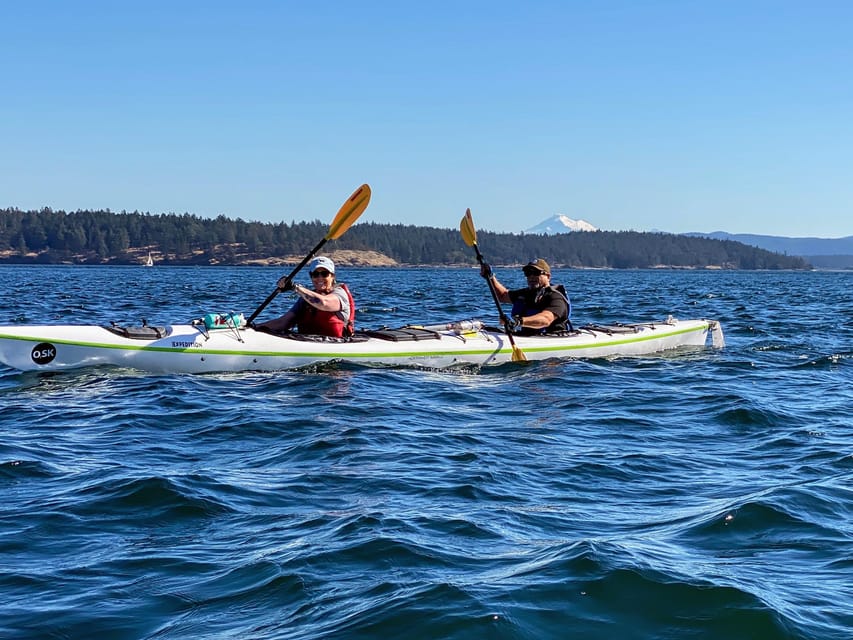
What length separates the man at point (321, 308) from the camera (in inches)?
467

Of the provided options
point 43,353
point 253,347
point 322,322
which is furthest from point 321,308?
point 43,353

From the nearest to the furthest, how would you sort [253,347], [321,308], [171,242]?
[253,347], [321,308], [171,242]

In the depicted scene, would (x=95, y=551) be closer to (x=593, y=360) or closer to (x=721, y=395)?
(x=721, y=395)

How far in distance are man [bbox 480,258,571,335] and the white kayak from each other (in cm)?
23

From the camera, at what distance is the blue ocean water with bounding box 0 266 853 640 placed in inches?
172

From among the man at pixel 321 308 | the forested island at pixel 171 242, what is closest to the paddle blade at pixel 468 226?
the man at pixel 321 308

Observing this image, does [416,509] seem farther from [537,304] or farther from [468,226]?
[468,226]

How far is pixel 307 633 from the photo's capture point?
13.5 feet

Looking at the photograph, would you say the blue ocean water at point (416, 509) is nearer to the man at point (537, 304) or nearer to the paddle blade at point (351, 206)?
the man at point (537, 304)

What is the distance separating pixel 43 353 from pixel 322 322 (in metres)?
3.28

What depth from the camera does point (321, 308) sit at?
11938 millimetres

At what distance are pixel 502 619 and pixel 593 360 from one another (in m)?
9.55

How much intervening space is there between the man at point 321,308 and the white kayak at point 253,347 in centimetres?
27

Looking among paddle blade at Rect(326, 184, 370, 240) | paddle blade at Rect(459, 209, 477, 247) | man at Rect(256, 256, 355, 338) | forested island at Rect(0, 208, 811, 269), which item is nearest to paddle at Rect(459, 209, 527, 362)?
paddle blade at Rect(459, 209, 477, 247)
